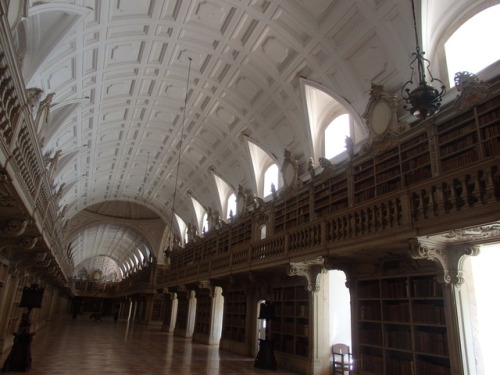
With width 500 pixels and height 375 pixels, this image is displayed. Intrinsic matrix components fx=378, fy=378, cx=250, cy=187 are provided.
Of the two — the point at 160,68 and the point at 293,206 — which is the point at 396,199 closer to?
the point at 293,206

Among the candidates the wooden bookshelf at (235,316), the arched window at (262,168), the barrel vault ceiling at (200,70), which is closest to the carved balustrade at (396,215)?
the wooden bookshelf at (235,316)

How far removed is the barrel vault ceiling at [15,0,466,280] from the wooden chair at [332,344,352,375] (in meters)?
5.69

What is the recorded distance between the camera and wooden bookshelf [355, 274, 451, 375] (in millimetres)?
6672

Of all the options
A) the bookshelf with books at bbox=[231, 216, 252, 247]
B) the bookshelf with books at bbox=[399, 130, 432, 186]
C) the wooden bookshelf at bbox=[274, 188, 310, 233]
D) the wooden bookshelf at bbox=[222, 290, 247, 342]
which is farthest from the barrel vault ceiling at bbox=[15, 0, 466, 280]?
the wooden bookshelf at bbox=[222, 290, 247, 342]

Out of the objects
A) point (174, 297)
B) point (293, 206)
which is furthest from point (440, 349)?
point (174, 297)

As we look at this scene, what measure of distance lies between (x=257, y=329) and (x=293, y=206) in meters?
4.65

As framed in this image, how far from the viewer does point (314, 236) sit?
8711mm

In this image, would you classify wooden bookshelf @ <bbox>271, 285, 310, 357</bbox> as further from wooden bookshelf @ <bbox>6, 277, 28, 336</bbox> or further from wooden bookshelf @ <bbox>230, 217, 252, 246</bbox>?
wooden bookshelf @ <bbox>6, 277, 28, 336</bbox>

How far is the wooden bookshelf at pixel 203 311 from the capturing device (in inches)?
690

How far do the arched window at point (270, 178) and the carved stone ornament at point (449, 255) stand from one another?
8503 mm

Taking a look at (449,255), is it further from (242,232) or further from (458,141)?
(242,232)

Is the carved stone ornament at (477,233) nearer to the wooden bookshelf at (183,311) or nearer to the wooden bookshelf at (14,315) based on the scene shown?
the wooden bookshelf at (14,315)

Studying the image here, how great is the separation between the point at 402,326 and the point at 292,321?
4.14 metres

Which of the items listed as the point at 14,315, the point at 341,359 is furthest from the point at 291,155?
the point at 14,315
